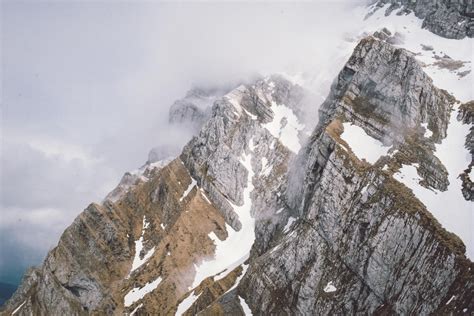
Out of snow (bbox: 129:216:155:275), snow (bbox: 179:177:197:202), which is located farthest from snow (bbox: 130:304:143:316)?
snow (bbox: 179:177:197:202)

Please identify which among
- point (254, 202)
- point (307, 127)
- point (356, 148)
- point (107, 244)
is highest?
point (107, 244)

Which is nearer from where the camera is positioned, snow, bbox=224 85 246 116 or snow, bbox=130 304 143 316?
snow, bbox=130 304 143 316

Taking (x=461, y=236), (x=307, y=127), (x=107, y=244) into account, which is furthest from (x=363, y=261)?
(x=107, y=244)

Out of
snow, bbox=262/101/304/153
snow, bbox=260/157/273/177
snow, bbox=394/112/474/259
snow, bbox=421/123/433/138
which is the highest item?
snow, bbox=262/101/304/153

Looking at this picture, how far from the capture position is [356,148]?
81000 mm

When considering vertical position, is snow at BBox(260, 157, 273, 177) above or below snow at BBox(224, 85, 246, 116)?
below

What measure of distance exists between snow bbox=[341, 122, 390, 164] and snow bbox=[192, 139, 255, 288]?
2021 inches

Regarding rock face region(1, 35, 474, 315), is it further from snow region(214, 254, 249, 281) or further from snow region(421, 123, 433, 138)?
snow region(214, 254, 249, 281)

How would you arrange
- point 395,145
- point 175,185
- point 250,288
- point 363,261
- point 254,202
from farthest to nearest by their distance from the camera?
1. point 175,185
2. point 254,202
3. point 250,288
4. point 395,145
5. point 363,261

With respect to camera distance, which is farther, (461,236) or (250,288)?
(250,288)

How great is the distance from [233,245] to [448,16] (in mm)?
82463

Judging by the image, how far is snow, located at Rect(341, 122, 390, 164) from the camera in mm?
78688

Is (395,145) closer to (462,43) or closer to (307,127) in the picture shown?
(462,43)

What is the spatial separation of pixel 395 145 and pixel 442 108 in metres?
11.6
